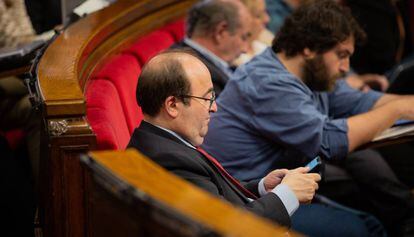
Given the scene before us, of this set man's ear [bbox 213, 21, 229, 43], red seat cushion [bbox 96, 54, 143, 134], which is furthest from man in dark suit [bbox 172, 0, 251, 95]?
red seat cushion [bbox 96, 54, 143, 134]

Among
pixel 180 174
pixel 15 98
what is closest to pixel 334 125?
pixel 180 174

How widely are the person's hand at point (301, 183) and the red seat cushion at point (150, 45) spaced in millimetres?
1198

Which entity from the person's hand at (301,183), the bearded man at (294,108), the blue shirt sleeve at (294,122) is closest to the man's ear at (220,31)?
the bearded man at (294,108)

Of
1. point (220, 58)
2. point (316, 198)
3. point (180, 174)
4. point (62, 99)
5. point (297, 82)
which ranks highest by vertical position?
point (62, 99)

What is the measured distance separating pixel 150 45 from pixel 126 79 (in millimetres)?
592

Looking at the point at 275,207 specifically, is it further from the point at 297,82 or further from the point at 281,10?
the point at 281,10

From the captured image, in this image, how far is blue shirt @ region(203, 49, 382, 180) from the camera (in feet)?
8.26

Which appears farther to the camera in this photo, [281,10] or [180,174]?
[281,10]

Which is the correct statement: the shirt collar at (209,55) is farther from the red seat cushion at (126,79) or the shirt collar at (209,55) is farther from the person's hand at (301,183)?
the person's hand at (301,183)

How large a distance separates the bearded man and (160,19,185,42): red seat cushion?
101 cm

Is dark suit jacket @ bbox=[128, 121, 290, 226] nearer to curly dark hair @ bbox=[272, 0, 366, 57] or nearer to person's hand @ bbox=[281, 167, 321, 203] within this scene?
person's hand @ bbox=[281, 167, 321, 203]

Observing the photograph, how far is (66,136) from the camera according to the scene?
5.74ft

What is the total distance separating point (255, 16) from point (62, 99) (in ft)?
7.28

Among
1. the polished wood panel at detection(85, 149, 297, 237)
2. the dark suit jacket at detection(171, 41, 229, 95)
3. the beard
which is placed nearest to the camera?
the polished wood panel at detection(85, 149, 297, 237)
